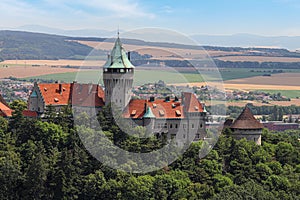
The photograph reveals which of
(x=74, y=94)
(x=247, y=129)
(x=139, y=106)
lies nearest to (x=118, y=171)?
(x=139, y=106)

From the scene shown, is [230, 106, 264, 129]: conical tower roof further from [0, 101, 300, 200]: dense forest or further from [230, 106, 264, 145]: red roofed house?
[0, 101, 300, 200]: dense forest

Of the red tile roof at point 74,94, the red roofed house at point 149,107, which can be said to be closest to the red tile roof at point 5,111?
the red tile roof at point 74,94

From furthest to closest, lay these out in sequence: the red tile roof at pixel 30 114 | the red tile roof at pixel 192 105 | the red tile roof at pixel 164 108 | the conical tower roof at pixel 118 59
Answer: the red tile roof at pixel 30 114
the red tile roof at pixel 192 105
the conical tower roof at pixel 118 59
the red tile roof at pixel 164 108

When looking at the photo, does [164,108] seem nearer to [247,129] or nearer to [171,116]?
[171,116]

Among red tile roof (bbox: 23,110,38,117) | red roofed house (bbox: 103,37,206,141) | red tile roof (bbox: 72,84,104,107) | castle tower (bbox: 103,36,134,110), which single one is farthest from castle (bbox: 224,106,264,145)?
red tile roof (bbox: 23,110,38,117)

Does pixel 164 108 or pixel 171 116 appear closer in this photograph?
pixel 171 116

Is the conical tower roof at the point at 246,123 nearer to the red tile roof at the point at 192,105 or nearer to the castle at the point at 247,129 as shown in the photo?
the castle at the point at 247,129
